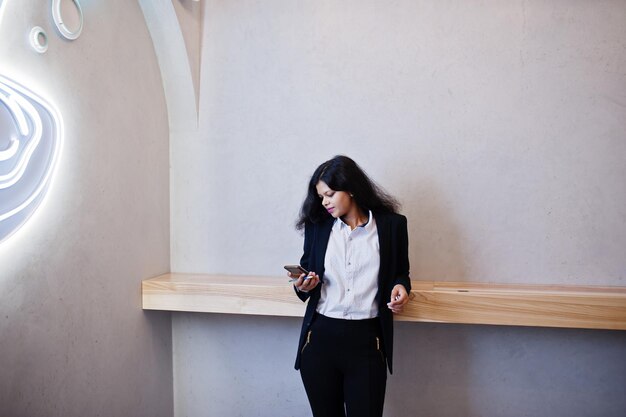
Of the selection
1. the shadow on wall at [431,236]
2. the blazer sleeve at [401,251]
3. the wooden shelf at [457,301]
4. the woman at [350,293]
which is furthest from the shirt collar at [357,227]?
the shadow on wall at [431,236]

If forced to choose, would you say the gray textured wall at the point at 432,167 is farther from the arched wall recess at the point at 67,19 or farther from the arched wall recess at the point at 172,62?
the arched wall recess at the point at 67,19

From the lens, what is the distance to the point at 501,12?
272 centimetres

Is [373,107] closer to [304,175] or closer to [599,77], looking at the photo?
[304,175]

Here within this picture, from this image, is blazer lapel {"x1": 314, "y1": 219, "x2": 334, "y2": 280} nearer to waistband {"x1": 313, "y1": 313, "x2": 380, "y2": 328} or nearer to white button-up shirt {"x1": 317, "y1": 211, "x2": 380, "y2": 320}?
white button-up shirt {"x1": 317, "y1": 211, "x2": 380, "y2": 320}

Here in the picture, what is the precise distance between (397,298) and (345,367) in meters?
0.39

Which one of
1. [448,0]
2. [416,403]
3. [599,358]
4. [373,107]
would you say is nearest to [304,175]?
[373,107]

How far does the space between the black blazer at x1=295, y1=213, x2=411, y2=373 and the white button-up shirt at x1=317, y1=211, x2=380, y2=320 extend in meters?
0.03

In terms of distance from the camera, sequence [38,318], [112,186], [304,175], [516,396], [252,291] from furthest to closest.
Result: [304,175], [516,396], [252,291], [112,186], [38,318]

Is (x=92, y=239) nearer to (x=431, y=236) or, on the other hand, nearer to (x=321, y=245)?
(x=321, y=245)

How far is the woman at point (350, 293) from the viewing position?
1946 millimetres

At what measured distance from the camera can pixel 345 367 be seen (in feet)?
6.40

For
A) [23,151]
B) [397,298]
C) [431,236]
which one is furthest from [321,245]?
[23,151]

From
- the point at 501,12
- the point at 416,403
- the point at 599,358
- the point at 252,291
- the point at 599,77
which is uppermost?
the point at 501,12

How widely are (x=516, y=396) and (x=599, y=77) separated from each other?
206 cm
